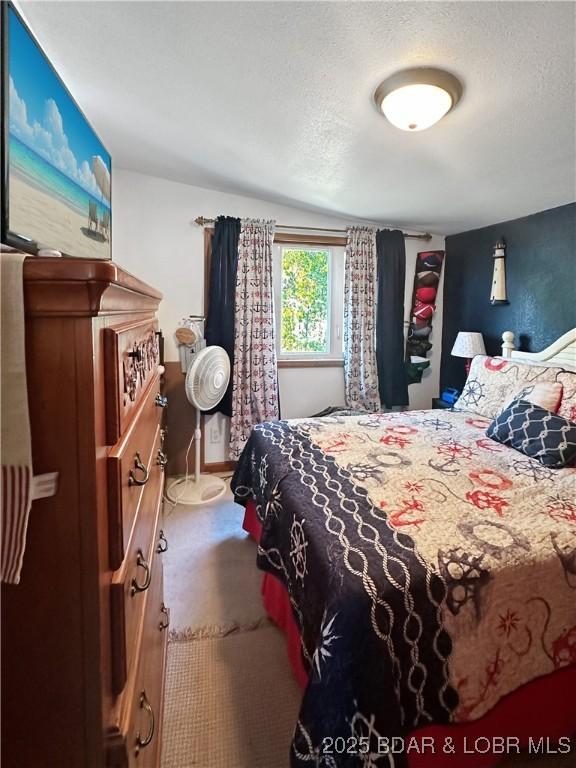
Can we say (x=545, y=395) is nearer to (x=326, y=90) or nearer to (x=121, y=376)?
(x=326, y=90)

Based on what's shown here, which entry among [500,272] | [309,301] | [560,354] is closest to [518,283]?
[500,272]

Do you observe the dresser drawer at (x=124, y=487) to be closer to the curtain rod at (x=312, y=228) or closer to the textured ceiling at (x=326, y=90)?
the textured ceiling at (x=326, y=90)

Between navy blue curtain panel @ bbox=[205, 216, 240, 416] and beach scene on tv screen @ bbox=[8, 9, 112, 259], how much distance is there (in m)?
1.73

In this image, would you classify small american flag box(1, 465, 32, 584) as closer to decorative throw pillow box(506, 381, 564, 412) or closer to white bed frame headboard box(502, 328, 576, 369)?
decorative throw pillow box(506, 381, 564, 412)

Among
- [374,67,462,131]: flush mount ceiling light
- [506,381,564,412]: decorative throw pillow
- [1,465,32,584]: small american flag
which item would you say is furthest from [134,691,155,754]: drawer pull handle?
[506,381,564,412]: decorative throw pillow

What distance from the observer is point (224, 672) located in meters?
1.61

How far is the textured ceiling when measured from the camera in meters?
1.35

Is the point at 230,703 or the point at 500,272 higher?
the point at 500,272

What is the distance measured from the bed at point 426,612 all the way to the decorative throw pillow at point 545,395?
0.67 metres

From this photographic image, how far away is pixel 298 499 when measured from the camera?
1572 mm

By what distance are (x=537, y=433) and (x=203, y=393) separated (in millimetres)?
2113

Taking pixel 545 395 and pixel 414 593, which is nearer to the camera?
pixel 414 593

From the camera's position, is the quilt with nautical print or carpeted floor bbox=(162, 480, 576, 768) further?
carpeted floor bbox=(162, 480, 576, 768)

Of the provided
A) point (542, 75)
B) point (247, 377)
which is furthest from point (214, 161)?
point (542, 75)
